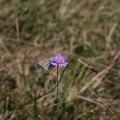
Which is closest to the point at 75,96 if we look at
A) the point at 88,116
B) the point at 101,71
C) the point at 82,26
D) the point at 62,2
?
the point at 88,116

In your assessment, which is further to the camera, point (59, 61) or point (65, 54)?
point (65, 54)

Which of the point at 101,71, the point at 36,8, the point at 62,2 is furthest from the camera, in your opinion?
the point at 62,2

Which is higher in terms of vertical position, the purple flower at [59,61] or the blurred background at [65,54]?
the blurred background at [65,54]

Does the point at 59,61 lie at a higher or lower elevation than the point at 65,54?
lower

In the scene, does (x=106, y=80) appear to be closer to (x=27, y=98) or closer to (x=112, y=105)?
(x=112, y=105)

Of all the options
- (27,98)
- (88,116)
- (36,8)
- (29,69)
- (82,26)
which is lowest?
(88,116)

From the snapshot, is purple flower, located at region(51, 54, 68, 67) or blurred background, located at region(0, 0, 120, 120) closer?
purple flower, located at region(51, 54, 68, 67)

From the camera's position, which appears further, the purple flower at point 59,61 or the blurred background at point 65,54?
the blurred background at point 65,54

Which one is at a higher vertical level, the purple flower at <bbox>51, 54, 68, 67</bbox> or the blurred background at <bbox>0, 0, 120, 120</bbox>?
the blurred background at <bbox>0, 0, 120, 120</bbox>
